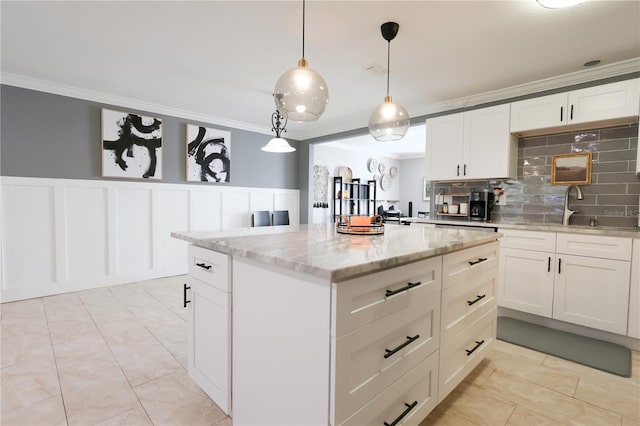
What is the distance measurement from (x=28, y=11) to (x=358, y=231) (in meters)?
2.78

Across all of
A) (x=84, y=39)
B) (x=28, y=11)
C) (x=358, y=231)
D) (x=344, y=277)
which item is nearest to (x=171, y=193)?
(x=84, y=39)

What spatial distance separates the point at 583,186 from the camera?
9.97ft

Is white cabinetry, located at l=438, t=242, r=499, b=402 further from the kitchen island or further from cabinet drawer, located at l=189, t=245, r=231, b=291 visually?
cabinet drawer, located at l=189, t=245, r=231, b=291

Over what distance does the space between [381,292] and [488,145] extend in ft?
9.69

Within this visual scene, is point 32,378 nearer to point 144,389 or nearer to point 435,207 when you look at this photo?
point 144,389

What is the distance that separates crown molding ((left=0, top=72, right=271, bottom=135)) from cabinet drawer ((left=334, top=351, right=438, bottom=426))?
14.5 ft

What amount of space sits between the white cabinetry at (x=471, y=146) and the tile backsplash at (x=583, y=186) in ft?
0.67

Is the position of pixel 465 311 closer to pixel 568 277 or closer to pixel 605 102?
pixel 568 277

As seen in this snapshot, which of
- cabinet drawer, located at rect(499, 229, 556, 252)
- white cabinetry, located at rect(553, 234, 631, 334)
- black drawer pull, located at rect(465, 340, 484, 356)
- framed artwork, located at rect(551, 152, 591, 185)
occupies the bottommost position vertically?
black drawer pull, located at rect(465, 340, 484, 356)

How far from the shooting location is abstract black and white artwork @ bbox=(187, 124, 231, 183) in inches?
180

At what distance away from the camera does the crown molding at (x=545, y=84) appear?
2.76 meters

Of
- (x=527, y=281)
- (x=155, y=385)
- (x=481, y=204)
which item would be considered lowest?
(x=155, y=385)

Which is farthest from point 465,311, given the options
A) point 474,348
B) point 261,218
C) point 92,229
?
point 92,229

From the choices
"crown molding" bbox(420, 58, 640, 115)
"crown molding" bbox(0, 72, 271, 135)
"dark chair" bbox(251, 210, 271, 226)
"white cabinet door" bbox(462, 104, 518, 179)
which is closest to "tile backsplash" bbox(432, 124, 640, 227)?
"white cabinet door" bbox(462, 104, 518, 179)
